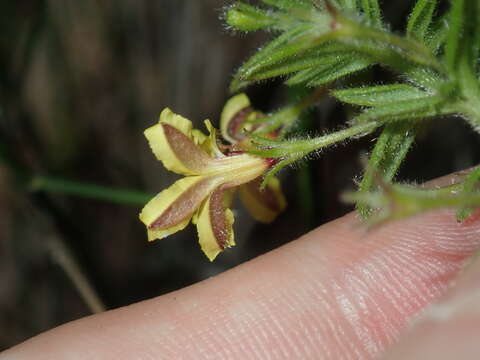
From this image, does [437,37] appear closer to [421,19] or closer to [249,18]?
[421,19]

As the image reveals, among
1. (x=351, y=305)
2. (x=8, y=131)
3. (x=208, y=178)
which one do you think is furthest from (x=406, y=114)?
(x=8, y=131)

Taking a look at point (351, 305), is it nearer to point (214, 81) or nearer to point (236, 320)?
point (236, 320)

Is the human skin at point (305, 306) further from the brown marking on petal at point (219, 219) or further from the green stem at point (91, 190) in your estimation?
the green stem at point (91, 190)

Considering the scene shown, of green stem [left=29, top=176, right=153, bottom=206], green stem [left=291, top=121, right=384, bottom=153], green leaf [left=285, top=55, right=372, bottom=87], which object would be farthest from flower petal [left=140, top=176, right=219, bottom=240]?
green stem [left=29, top=176, right=153, bottom=206]

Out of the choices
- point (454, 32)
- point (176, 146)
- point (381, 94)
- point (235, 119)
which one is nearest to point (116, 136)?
point (235, 119)

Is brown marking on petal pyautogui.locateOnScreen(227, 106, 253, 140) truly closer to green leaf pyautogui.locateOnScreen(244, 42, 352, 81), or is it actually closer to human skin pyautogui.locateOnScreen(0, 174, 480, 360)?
green leaf pyautogui.locateOnScreen(244, 42, 352, 81)

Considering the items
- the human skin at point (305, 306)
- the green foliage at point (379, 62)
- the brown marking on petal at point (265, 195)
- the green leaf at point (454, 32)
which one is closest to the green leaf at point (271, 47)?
the green foliage at point (379, 62)
